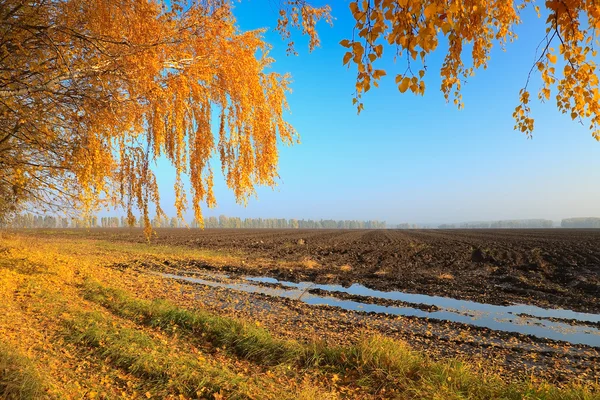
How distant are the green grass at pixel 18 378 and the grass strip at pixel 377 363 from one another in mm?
2381

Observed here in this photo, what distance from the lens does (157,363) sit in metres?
4.73

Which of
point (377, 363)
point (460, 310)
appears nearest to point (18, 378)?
point (377, 363)

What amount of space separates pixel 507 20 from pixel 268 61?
4451mm

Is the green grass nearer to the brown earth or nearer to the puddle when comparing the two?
the puddle

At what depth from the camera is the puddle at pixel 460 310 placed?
7.67m

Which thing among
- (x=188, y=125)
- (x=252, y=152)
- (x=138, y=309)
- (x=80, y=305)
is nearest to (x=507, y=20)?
(x=252, y=152)

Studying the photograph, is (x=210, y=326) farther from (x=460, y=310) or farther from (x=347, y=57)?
(x=460, y=310)

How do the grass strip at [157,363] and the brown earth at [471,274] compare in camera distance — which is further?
the brown earth at [471,274]

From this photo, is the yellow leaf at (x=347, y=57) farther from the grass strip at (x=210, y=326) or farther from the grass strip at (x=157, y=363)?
the grass strip at (x=210, y=326)

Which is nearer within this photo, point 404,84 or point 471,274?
point 404,84

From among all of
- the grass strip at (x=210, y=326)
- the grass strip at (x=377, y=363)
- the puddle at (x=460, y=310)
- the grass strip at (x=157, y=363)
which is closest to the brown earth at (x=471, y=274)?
the puddle at (x=460, y=310)

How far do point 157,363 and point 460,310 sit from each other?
26.1 feet

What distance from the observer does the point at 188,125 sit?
19.9 feet

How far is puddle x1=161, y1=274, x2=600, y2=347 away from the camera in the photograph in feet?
25.1
